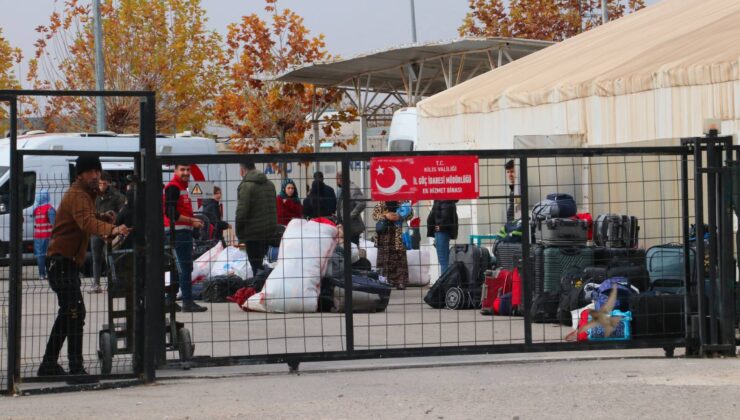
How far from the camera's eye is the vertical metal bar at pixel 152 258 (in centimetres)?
908

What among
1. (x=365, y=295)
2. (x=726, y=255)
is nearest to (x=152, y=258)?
(x=365, y=295)

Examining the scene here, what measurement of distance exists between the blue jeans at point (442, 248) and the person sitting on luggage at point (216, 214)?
202cm

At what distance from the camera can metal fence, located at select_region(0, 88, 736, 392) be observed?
30.0 feet

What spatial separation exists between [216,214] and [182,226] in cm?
86

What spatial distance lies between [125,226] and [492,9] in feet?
143

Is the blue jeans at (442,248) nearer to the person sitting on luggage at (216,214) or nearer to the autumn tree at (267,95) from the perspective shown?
the person sitting on luggage at (216,214)

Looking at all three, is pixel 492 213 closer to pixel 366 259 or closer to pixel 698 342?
pixel 366 259

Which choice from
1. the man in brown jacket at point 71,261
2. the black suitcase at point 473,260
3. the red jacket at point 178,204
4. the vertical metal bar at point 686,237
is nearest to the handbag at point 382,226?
the black suitcase at point 473,260

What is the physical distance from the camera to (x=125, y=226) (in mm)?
9086

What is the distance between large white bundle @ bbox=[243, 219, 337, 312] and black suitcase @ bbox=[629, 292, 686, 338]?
8.67 ft

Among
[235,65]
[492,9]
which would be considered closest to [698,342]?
[235,65]

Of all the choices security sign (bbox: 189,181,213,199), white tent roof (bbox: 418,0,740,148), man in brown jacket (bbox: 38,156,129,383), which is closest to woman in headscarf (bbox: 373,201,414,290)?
security sign (bbox: 189,181,213,199)

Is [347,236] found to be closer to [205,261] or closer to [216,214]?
[216,214]

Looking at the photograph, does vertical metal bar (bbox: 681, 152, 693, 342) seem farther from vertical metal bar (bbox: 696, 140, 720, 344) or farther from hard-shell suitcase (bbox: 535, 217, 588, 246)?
hard-shell suitcase (bbox: 535, 217, 588, 246)
